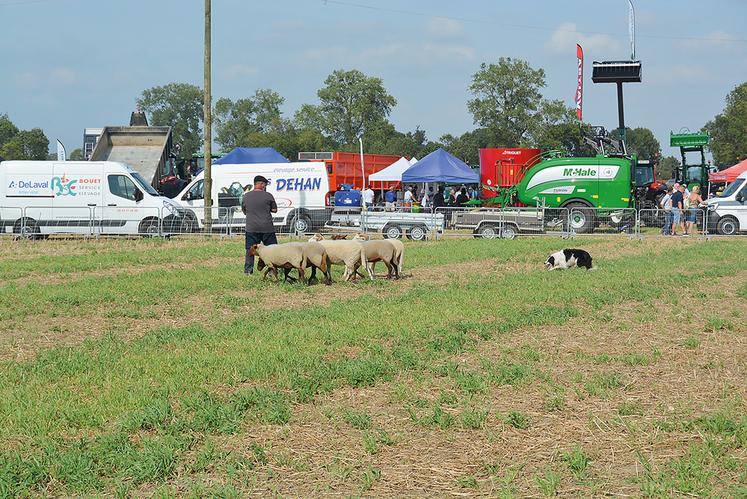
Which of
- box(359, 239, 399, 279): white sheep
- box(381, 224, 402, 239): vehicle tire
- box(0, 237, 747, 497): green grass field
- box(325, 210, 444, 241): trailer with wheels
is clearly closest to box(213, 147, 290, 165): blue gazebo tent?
box(325, 210, 444, 241): trailer with wheels

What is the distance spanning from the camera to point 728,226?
2956cm

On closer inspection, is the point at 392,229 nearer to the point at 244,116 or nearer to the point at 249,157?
the point at 249,157

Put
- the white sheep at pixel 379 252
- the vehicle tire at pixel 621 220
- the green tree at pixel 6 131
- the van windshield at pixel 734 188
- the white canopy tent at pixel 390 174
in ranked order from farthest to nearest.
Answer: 1. the green tree at pixel 6 131
2. the white canopy tent at pixel 390 174
3. the van windshield at pixel 734 188
4. the vehicle tire at pixel 621 220
5. the white sheep at pixel 379 252

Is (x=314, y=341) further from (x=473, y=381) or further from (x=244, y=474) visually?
(x=244, y=474)

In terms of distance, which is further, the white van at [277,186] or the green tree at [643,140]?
the green tree at [643,140]

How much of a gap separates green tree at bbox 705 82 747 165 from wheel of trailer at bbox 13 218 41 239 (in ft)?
210

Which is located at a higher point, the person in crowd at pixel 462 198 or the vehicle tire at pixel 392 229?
the person in crowd at pixel 462 198

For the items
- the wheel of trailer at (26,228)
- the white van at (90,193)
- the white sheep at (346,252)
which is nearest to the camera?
the white sheep at (346,252)

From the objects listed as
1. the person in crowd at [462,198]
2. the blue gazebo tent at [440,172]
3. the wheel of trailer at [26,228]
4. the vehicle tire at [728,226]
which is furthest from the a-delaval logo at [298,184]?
the vehicle tire at [728,226]

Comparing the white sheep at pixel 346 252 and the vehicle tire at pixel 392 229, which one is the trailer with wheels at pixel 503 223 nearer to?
the vehicle tire at pixel 392 229

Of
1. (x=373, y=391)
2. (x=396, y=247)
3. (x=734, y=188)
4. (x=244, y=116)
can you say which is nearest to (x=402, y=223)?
(x=396, y=247)

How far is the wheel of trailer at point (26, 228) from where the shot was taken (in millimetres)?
25438

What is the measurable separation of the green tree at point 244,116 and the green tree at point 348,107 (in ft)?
55.6

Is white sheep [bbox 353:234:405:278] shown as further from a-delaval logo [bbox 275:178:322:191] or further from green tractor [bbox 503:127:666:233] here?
green tractor [bbox 503:127:666:233]
